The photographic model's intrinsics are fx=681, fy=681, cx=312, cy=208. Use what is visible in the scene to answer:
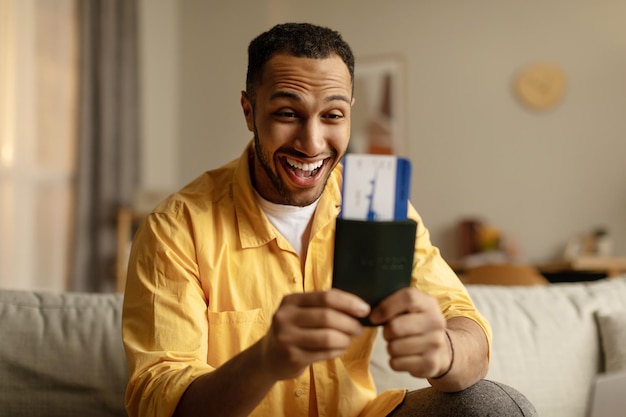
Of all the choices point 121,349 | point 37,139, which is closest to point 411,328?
point 121,349

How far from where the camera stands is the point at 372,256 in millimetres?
834

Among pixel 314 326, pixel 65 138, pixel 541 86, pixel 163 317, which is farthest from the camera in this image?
pixel 541 86

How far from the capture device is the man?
1082 millimetres

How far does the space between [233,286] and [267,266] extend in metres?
0.07

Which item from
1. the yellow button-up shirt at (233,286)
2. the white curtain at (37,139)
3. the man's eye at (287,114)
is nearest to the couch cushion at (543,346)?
the yellow button-up shirt at (233,286)

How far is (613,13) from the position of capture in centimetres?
423

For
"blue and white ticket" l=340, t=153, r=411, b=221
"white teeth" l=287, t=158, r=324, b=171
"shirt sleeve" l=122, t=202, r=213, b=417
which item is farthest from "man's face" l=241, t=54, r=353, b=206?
"blue and white ticket" l=340, t=153, r=411, b=221

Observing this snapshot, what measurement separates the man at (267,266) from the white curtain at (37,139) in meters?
2.85

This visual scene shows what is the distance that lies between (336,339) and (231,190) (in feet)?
2.01

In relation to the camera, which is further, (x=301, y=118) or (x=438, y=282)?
(x=438, y=282)

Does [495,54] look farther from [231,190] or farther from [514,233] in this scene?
[231,190]

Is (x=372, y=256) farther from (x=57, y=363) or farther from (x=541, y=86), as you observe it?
(x=541, y=86)

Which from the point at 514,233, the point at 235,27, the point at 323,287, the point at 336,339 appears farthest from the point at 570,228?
the point at 336,339

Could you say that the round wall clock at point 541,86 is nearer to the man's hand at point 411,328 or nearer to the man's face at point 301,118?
the man's face at point 301,118
